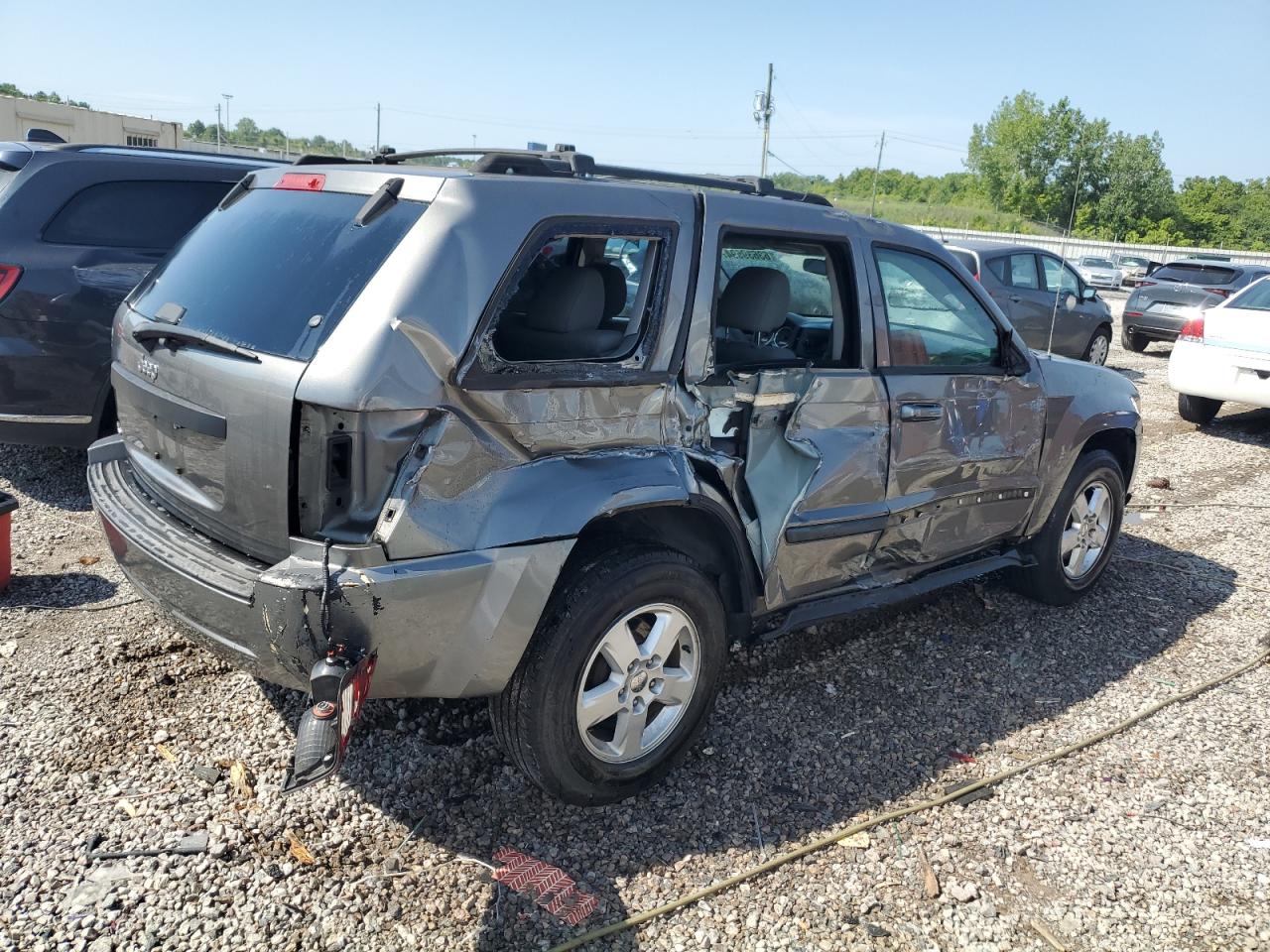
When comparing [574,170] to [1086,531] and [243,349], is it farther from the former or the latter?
[1086,531]

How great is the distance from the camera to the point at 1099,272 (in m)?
31.3

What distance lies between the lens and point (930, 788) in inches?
135

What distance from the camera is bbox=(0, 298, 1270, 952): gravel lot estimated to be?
2.66m

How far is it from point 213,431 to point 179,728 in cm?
126

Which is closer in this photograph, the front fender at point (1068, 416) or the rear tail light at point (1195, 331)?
the front fender at point (1068, 416)

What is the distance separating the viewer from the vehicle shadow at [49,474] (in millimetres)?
5594

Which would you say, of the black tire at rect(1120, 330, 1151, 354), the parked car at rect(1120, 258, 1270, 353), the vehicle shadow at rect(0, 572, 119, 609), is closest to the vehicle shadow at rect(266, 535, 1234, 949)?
the vehicle shadow at rect(0, 572, 119, 609)

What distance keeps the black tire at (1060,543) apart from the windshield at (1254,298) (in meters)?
6.06

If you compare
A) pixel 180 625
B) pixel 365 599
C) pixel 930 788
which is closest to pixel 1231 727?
pixel 930 788

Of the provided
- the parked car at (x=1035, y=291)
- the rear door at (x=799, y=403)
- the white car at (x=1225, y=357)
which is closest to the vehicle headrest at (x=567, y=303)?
the rear door at (x=799, y=403)

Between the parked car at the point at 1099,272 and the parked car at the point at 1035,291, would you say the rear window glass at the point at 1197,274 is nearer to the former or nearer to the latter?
the parked car at the point at 1035,291

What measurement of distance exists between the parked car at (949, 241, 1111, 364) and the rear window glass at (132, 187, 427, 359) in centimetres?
891

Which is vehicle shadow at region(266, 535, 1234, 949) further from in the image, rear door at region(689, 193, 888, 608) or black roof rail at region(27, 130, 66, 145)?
black roof rail at region(27, 130, 66, 145)

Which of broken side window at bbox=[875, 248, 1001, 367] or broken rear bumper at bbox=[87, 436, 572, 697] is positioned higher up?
broken side window at bbox=[875, 248, 1001, 367]
